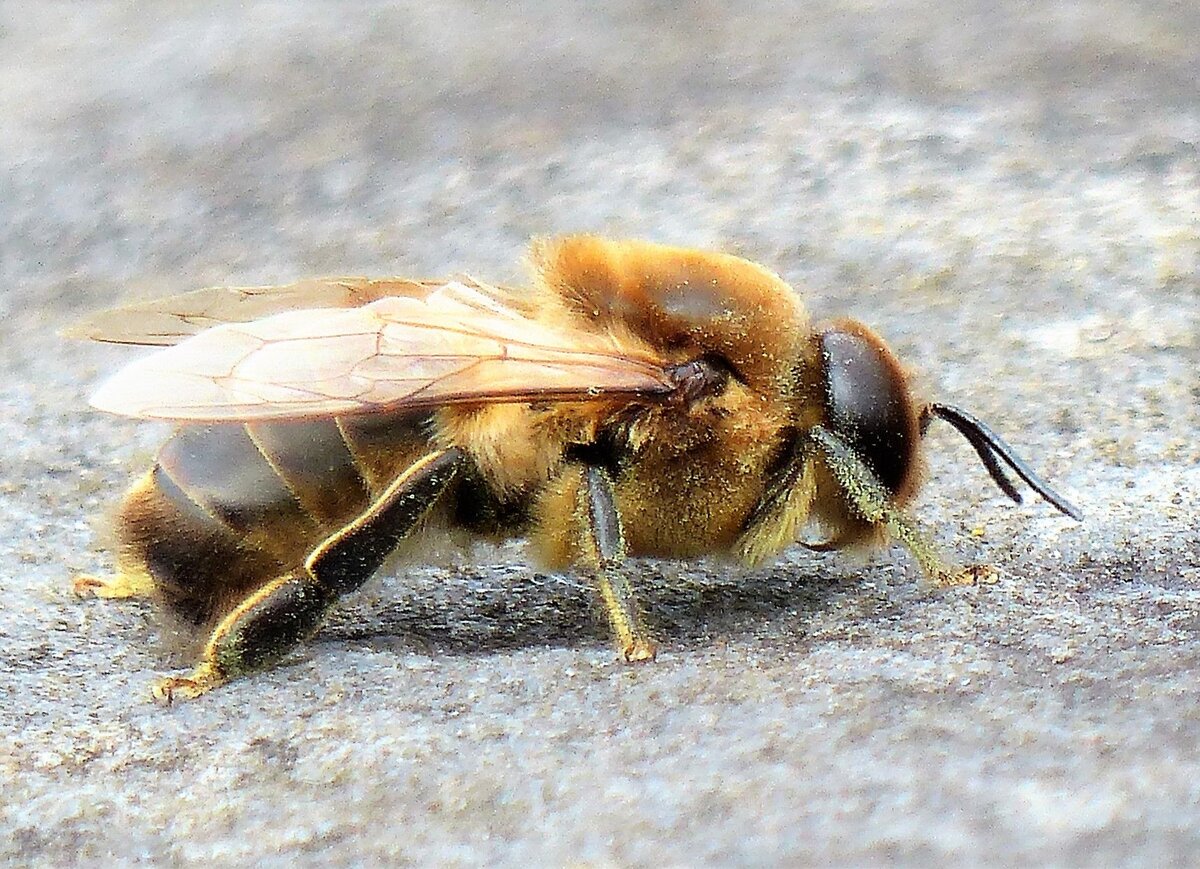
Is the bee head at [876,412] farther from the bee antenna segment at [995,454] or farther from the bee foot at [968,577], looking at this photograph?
the bee foot at [968,577]

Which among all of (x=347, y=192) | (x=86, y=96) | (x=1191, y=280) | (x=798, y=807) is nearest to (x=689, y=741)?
(x=798, y=807)

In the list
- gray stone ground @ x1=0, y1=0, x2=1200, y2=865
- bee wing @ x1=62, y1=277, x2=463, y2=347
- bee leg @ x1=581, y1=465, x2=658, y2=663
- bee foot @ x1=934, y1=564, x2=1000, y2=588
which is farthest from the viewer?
bee wing @ x1=62, y1=277, x2=463, y2=347

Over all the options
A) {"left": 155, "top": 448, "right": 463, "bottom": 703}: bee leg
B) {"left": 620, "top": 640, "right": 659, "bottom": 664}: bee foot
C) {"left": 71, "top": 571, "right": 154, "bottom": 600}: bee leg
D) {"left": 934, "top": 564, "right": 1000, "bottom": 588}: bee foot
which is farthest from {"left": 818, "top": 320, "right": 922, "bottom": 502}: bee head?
{"left": 71, "top": 571, "right": 154, "bottom": 600}: bee leg

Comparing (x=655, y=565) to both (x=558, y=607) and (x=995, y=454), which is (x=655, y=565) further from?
(x=995, y=454)

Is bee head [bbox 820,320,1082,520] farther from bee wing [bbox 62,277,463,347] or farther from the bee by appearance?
bee wing [bbox 62,277,463,347]

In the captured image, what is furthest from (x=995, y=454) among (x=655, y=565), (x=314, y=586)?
(x=314, y=586)

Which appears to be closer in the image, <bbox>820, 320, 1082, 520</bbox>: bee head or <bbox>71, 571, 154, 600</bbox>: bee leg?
<bbox>820, 320, 1082, 520</bbox>: bee head

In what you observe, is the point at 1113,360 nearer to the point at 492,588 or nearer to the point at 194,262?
the point at 492,588
